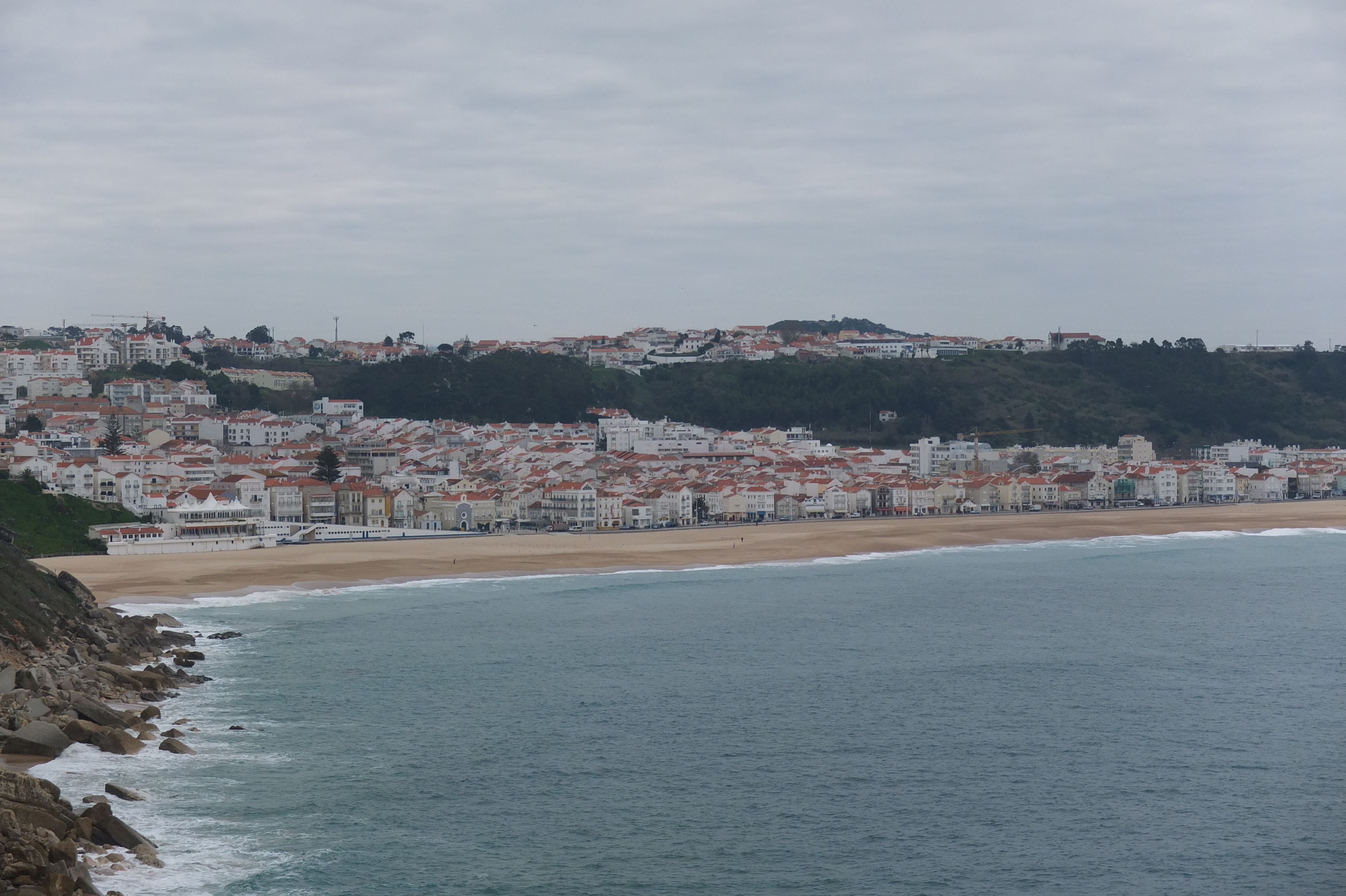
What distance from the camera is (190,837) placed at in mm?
13609

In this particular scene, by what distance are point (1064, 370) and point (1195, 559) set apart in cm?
6958

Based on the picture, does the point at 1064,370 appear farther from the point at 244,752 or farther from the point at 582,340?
the point at 244,752

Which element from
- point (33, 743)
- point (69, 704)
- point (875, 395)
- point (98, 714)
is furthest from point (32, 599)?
point (875, 395)

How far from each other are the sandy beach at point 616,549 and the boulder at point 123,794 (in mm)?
17094

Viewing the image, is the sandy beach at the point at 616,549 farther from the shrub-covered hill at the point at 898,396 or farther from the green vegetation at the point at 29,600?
the shrub-covered hill at the point at 898,396

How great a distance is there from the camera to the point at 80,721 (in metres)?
17.3

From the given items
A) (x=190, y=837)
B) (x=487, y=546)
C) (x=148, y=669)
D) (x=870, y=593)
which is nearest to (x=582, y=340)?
(x=487, y=546)

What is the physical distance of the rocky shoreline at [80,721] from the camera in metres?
11.6

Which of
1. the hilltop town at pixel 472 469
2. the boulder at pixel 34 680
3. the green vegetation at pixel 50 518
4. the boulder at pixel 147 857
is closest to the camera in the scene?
the boulder at pixel 147 857

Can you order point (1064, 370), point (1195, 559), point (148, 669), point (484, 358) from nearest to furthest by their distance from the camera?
point (148, 669)
point (1195, 559)
point (484, 358)
point (1064, 370)

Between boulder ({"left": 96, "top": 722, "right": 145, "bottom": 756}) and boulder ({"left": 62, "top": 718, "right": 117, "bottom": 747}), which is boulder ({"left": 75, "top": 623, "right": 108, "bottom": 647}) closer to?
boulder ({"left": 62, "top": 718, "right": 117, "bottom": 747})

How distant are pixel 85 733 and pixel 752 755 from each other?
8.06 m

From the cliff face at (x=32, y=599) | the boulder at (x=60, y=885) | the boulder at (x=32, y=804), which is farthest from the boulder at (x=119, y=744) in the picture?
Result: the boulder at (x=60, y=885)

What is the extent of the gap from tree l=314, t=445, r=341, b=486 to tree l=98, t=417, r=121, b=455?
8456mm
